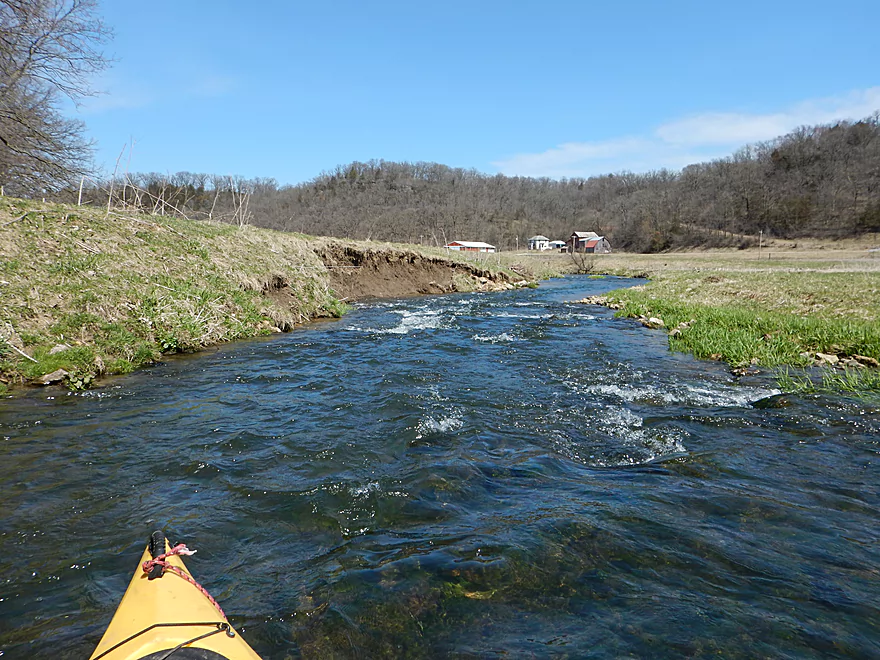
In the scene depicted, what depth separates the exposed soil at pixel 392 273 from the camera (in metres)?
24.8

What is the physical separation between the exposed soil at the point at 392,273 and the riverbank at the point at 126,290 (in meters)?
4.95

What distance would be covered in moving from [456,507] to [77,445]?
4806 mm

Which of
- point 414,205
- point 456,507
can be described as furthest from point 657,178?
point 456,507

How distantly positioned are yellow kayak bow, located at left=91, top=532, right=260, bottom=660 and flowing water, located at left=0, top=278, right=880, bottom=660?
579 mm

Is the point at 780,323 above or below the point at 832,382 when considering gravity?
above

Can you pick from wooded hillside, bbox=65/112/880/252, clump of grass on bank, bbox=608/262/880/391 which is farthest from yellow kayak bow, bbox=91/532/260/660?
wooded hillside, bbox=65/112/880/252

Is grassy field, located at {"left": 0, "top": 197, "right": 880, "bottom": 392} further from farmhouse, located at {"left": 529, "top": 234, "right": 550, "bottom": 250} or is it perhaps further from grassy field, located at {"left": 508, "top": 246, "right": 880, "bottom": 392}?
farmhouse, located at {"left": 529, "top": 234, "right": 550, "bottom": 250}

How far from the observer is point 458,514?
4324 mm

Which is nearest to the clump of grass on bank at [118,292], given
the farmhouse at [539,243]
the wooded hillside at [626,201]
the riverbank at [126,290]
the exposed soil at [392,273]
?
the riverbank at [126,290]

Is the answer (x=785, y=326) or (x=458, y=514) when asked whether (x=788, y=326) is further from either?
(x=458, y=514)

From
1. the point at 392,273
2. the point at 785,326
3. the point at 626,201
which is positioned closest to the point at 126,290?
the point at 785,326

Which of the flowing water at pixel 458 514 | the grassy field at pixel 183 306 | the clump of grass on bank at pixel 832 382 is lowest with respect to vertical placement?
the flowing water at pixel 458 514

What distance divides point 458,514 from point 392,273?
80.3 feet

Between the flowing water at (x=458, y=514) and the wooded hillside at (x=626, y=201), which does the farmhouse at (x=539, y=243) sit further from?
the flowing water at (x=458, y=514)
